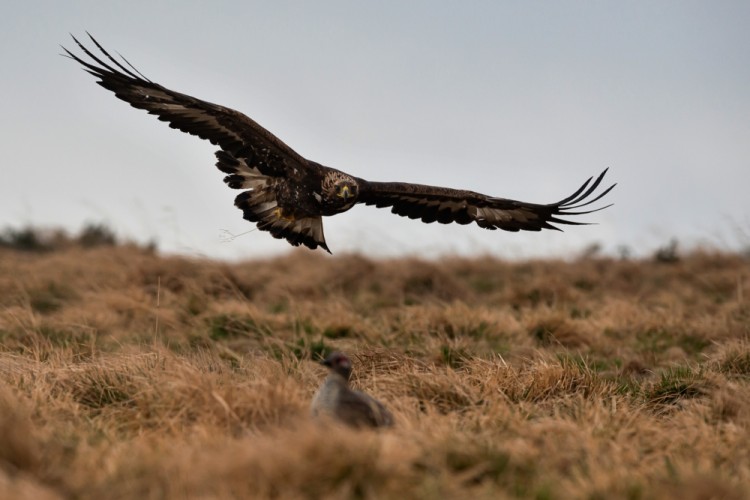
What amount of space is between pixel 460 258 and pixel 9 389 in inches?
423

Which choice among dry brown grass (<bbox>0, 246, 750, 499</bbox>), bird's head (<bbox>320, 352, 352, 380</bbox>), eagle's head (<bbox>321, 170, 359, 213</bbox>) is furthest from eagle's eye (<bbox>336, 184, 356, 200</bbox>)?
bird's head (<bbox>320, 352, 352, 380</bbox>)

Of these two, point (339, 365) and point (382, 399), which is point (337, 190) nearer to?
point (382, 399)

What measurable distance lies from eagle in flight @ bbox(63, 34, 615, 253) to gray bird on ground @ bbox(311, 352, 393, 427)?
3.31 metres

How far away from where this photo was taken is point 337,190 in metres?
7.60

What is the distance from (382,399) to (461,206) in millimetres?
3500

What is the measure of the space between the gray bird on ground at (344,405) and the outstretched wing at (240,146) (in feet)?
10.8

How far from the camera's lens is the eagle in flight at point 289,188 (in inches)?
280

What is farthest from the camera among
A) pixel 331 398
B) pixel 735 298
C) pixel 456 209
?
pixel 735 298

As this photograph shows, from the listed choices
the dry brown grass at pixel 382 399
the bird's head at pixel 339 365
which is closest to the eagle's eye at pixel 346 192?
the dry brown grass at pixel 382 399

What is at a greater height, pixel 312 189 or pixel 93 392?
pixel 312 189

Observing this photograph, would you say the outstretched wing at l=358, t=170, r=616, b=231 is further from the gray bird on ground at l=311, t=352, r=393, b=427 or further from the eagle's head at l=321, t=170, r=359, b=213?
the gray bird on ground at l=311, t=352, r=393, b=427

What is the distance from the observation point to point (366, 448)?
12.1ft

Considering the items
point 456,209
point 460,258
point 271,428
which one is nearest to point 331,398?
point 271,428

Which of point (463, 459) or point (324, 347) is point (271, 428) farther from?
point (324, 347)
